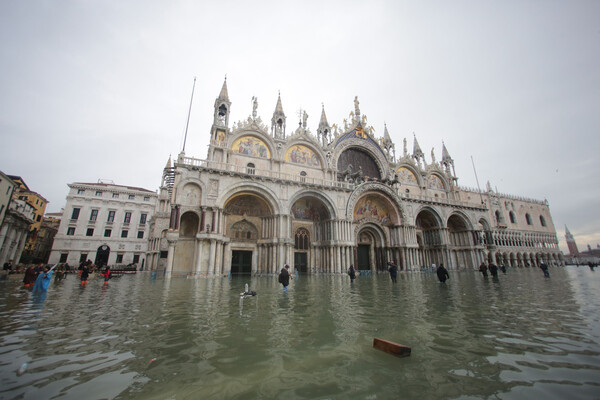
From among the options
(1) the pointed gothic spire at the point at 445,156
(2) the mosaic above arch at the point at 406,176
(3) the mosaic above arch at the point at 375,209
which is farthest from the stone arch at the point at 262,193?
(1) the pointed gothic spire at the point at 445,156

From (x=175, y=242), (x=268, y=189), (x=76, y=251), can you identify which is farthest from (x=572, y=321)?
(x=76, y=251)

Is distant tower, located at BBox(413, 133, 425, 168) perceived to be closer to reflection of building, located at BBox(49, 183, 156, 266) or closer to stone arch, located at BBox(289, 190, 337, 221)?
stone arch, located at BBox(289, 190, 337, 221)

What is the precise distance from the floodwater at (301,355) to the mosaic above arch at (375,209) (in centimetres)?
2266

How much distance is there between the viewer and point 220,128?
24.0m

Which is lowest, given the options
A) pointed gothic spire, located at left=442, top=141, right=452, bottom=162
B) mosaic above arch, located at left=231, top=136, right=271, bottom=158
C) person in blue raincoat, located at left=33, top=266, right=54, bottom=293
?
person in blue raincoat, located at left=33, top=266, right=54, bottom=293

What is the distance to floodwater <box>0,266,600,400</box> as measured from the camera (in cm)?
236

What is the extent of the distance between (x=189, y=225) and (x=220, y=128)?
9.47 m

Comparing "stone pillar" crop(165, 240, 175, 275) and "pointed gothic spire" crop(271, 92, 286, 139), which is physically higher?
"pointed gothic spire" crop(271, 92, 286, 139)

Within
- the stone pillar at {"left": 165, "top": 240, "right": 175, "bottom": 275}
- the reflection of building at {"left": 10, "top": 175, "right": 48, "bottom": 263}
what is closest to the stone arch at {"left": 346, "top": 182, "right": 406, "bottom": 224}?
the stone pillar at {"left": 165, "top": 240, "right": 175, "bottom": 275}

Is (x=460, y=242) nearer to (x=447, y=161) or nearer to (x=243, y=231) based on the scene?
(x=447, y=161)

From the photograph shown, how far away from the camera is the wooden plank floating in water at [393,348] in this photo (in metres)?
3.10

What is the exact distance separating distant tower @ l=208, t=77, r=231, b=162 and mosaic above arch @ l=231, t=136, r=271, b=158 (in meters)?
1.30

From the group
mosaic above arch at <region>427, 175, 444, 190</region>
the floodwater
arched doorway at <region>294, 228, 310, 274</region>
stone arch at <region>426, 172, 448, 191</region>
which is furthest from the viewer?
stone arch at <region>426, 172, 448, 191</region>

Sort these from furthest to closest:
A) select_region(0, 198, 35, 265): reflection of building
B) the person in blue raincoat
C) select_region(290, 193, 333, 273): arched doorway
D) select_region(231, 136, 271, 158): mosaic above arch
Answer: select_region(0, 198, 35, 265): reflection of building
select_region(290, 193, 333, 273): arched doorway
select_region(231, 136, 271, 158): mosaic above arch
the person in blue raincoat
